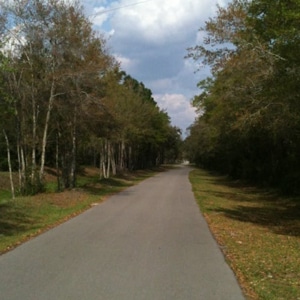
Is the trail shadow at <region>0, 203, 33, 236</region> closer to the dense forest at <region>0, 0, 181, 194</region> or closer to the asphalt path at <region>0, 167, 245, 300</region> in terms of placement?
the asphalt path at <region>0, 167, 245, 300</region>

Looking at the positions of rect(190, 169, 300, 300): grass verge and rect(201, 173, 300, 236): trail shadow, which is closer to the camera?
rect(190, 169, 300, 300): grass verge

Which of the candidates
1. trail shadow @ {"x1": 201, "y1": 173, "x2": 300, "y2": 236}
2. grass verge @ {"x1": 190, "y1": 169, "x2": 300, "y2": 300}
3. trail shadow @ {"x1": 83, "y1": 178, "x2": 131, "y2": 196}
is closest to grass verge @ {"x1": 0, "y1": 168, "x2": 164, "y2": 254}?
trail shadow @ {"x1": 83, "y1": 178, "x2": 131, "y2": 196}

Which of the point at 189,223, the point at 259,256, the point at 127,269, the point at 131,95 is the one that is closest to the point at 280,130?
the point at 189,223

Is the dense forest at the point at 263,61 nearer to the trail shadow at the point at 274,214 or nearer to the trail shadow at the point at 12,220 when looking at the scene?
the trail shadow at the point at 274,214

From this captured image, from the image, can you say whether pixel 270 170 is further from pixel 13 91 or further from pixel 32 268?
pixel 32 268

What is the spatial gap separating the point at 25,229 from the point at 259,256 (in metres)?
6.94

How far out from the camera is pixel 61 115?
26.1 meters

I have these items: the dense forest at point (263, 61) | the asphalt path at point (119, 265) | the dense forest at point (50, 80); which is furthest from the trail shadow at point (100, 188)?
the asphalt path at point (119, 265)

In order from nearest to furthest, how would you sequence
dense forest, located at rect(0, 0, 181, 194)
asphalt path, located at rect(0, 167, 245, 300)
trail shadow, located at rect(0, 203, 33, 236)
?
asphalt path, located at rect(0, 167, 245, 300), trail shadow, located at rect(0, 203, 33, 236), dense forest, located at rect(0, 0, 181, 194)

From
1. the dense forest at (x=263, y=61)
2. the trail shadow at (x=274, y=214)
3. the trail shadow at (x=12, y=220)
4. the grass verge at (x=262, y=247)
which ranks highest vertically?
the dense forest at (x=263, y=61)

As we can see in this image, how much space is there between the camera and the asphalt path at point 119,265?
6.58 metres

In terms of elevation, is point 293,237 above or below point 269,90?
below

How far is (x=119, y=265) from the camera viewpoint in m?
8.34

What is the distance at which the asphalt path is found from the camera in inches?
259
